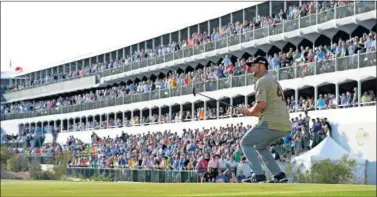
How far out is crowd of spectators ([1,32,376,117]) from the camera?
123 ft

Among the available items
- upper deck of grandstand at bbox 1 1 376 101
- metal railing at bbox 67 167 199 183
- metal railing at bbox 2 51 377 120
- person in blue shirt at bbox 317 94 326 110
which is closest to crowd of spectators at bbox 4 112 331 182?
metal railing at bbox 67 167 199 183

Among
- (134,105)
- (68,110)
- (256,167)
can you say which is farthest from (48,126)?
(256,167)

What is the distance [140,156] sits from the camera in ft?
142

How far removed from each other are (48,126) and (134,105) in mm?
17371

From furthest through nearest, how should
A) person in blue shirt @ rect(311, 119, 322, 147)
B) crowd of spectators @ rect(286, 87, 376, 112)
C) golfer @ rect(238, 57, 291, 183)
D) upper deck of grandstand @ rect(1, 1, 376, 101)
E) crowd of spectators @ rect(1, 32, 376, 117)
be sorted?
upper deck of grandstand @ rect(1, 1, 376, 101) < crowd of spectators @ rect(1, 32, 376, 117) < crowd of spectators @ rect(286, 87, 376, 112) < person in blue shirt @ rect(311, 119, 322, 147) < golfer @ rect(238, 57, 291, 183)

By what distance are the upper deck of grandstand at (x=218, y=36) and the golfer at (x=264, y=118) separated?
29.1 meters

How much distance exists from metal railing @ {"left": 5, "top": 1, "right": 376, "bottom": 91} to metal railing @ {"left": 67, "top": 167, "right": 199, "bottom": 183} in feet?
41.4

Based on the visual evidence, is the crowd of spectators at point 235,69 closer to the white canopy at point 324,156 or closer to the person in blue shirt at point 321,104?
the person in blue shirt at point 321,104

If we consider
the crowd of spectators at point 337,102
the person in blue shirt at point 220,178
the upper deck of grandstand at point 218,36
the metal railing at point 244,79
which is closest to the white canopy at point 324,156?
the person in blue shirt at point 220,178

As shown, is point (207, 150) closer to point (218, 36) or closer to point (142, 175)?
point (142, 175)

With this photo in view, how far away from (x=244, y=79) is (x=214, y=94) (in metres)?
2.87

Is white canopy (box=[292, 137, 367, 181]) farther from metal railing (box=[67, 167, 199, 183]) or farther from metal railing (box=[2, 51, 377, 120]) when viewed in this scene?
metal railing (box=[2, 51, 377, 120])

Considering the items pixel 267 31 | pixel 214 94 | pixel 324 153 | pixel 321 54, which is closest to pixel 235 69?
pixel 214 94

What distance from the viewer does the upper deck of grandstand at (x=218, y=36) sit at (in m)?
44.6
